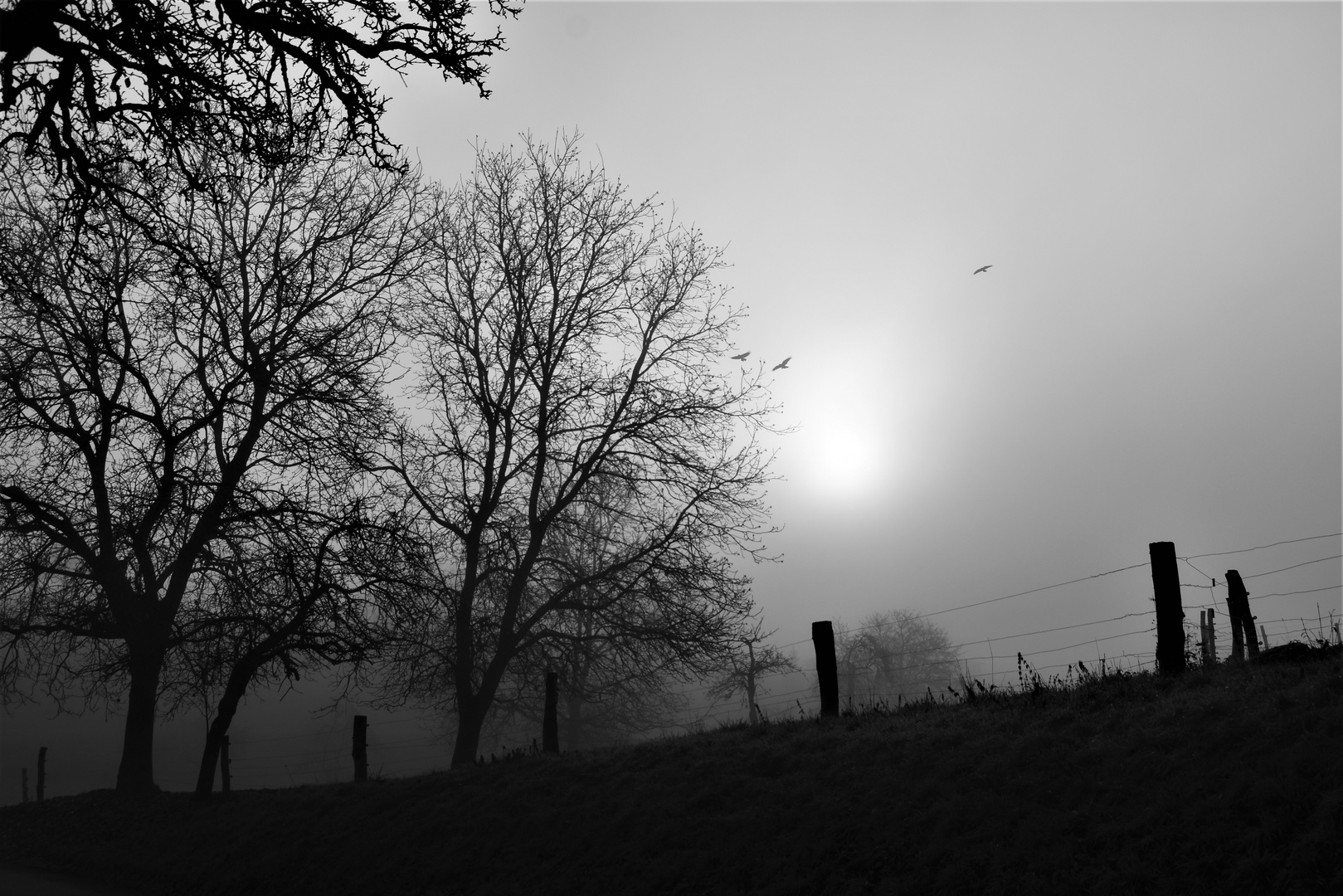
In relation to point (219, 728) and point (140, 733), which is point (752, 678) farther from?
point (140, 733)

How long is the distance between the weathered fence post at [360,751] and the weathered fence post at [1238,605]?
45.6 ft

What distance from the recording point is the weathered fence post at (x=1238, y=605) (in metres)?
9.76

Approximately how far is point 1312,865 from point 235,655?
13298mm

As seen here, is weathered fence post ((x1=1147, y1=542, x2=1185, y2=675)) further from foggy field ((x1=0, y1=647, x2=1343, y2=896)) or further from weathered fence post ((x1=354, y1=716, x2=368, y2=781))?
weathered fence post ((x1=354, y1=716, x2=368, y2=781))

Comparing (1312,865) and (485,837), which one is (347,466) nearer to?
(485,837)

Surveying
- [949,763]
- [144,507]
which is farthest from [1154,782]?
[144,507]

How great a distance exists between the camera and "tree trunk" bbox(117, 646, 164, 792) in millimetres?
17828

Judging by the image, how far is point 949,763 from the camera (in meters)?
7.50

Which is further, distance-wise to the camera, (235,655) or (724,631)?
(724,631)

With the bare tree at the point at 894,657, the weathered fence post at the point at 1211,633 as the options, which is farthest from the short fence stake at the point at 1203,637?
the bare tree at the point at 894,657

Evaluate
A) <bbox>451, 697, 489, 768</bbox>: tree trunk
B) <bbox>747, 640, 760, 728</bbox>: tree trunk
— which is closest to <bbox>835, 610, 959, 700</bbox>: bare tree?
<bbox>747, 640, 760, 728</bbox>: tree trunk

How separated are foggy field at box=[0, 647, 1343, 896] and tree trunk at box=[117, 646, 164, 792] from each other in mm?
5037

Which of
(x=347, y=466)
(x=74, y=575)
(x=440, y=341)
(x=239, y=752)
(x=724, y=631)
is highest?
(x=440, y=341)

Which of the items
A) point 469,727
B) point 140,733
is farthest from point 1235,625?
point 140,733
